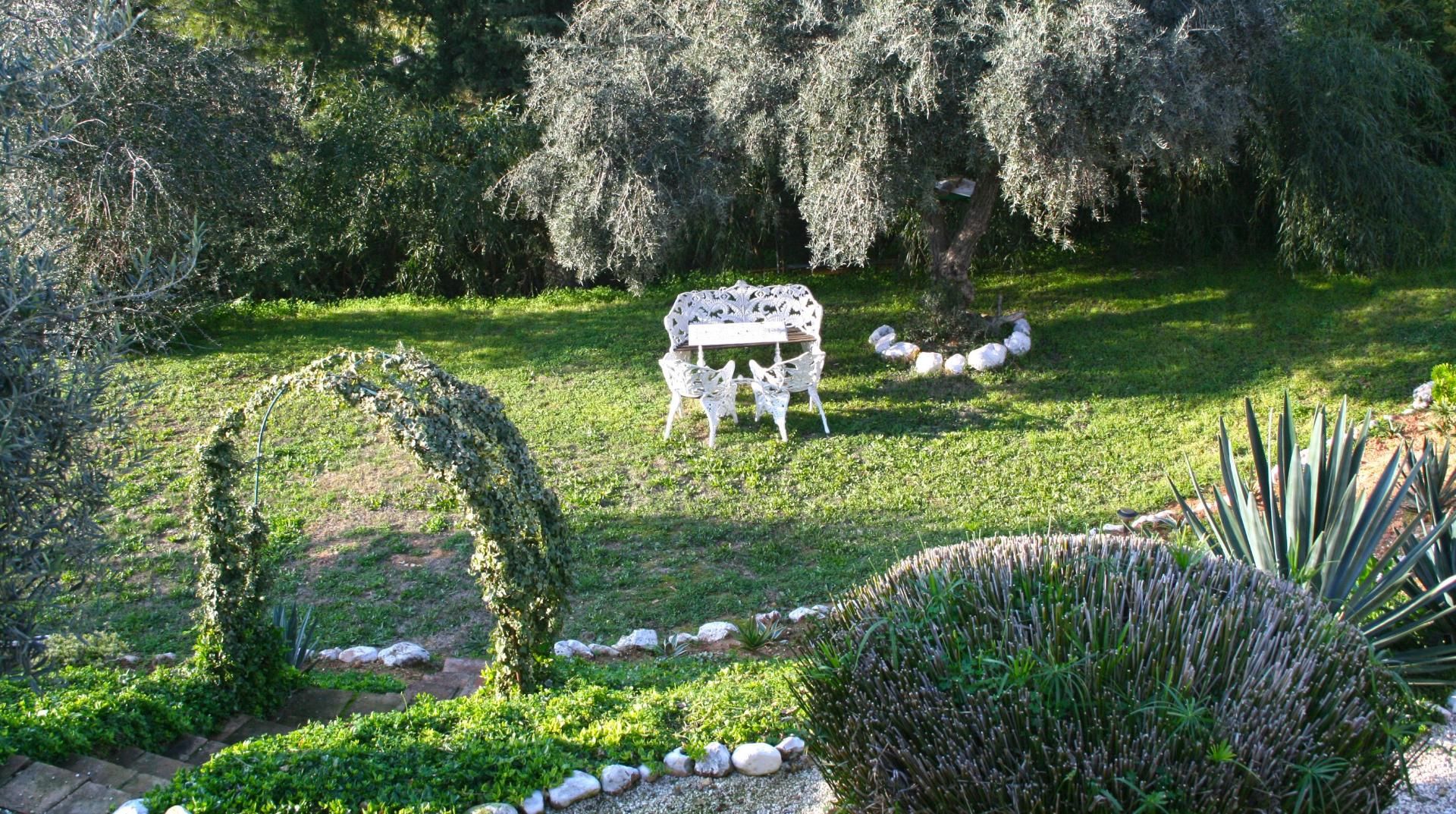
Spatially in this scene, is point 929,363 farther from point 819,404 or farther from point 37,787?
point 37,787

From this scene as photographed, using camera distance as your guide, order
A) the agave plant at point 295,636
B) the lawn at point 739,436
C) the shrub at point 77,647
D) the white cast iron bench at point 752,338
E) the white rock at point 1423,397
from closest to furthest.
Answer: the shrub at point 77,647 → the agave plant at point 295,636 → the lawn at point 739,436 → the white rock at point 1423,397 → the white cast iron bench at point 752,338

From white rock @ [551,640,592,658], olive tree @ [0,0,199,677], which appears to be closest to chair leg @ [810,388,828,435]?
white rock @ [551,640,592,658]

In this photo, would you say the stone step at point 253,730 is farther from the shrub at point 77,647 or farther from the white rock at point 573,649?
the white rock at point 573,649

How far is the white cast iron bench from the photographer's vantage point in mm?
9227

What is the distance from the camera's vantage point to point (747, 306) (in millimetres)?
11156

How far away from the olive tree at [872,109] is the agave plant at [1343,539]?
4.76 metres

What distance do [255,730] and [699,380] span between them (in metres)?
4.78

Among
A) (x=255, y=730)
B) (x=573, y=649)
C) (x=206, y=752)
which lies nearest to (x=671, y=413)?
(x=573, y=649)

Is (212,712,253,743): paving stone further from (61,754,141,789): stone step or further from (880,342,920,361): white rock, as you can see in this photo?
(880,342,920,361): white rock

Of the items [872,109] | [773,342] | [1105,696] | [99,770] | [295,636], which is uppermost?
[872,109]

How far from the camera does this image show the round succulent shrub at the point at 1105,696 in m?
2.95

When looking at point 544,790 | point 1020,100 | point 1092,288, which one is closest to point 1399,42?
point 1092,288

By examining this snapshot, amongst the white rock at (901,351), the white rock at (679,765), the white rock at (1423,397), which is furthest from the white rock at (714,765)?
the white rock at (1423,397)

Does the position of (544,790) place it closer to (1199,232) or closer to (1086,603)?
(1086,603)
